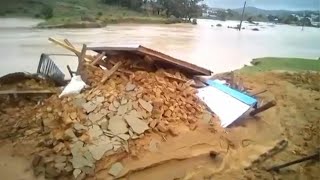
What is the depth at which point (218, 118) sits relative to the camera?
2660 millimetres

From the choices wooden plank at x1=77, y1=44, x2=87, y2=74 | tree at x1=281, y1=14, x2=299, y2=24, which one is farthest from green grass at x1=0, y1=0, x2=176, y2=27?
tree at x1=281, y1=14, x2=299, y2=24

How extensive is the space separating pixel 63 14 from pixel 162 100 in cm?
119

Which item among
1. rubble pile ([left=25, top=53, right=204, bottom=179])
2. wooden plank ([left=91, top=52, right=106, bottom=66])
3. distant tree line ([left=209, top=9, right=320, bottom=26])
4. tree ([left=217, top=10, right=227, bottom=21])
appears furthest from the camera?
tree ([left=217, top=10, right=227, bottom=21])

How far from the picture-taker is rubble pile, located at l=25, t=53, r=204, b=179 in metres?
2.18

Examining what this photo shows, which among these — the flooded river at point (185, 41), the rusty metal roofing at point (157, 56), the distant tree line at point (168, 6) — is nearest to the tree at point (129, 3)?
the distant tree line at point (168, 6)

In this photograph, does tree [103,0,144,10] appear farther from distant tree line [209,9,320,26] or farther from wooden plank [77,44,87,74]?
distant tree line [209,9,320,26]

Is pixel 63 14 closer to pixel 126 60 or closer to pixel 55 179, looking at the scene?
pixel 126 60

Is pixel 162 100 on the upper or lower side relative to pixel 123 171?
upper

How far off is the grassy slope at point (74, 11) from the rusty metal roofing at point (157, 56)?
0.30 meters

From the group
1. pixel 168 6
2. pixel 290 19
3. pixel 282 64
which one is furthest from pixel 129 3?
pixel 282 64

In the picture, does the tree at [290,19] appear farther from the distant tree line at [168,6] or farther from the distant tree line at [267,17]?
the distant tree line at [168,6]

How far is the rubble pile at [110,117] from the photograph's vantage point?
2.18 m

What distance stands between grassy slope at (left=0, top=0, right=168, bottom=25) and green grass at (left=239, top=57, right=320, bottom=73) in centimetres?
115

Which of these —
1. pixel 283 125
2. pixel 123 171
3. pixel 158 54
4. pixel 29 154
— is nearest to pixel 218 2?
pixel 158 54
